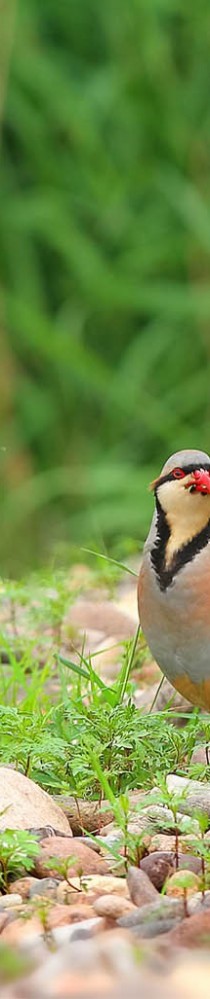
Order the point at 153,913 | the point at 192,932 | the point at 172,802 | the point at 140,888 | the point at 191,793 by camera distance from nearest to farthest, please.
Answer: the point at 192,932
the point at 153,913
the point at 140,888
the point at 172,802
the point at 191,793

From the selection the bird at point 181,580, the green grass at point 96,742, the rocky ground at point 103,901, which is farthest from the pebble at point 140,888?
the bird at point 181,580

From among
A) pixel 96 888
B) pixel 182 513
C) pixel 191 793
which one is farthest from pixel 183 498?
pixel 96 888

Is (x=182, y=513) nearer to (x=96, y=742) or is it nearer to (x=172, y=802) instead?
(x=96, y=742)

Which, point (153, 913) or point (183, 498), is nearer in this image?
point (153, 913)

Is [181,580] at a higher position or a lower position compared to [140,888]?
higher

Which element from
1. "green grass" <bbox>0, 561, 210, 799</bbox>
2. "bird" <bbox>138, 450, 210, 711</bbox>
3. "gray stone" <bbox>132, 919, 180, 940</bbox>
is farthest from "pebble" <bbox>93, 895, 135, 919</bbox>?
"bird" <bbox>138, 450, 210, 711</bbox>

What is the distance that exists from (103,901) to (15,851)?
0.19 metres

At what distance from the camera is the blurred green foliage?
23.0ft

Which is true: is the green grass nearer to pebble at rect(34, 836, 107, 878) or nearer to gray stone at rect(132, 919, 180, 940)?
pebble at rect(34, 836, 107, 878)

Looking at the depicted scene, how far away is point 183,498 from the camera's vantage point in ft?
11.1

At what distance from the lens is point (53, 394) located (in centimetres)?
721

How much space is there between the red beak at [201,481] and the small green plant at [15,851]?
2.45 feet

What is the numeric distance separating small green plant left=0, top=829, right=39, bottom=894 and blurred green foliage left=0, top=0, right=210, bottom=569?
13.6ft

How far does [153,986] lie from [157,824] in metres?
1.04
